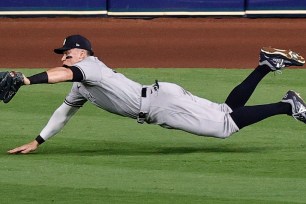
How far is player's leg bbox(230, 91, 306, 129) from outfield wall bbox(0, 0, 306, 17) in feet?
30.6

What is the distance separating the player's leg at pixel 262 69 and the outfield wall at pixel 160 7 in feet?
29.0

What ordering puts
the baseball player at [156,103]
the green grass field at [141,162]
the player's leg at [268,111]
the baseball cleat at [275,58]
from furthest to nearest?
the baseball cleat at [275,58] < the player's leg at [268,111] < the baseball player at [156,103] < the green grass field at [141,162]

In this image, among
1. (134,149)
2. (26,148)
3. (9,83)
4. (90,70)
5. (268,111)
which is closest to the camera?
(9,83)

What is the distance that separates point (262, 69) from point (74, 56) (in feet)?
5.14

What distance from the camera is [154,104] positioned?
28.7 feet

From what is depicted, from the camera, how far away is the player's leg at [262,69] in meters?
9.02

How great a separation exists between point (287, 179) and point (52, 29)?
34.7 ft

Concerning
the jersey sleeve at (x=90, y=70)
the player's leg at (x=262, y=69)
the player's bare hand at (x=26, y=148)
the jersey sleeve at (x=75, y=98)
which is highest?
the jersey sleeve at (x=90, y=70)

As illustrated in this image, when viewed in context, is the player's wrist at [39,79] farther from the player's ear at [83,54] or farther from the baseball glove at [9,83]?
the player's ear at [83,54]

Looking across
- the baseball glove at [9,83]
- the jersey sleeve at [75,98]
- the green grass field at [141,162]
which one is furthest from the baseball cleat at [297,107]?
the baseball glove at [9,83]

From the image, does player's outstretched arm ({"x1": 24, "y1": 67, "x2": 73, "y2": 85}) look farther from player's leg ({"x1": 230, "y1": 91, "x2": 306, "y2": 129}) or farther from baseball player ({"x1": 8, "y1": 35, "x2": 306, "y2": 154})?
player's leg ({"x1": 230, "y1": 91, "x2": 306, "y2": 129})

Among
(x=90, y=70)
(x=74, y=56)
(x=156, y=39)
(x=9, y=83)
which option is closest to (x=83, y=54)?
(x=74, y=56)

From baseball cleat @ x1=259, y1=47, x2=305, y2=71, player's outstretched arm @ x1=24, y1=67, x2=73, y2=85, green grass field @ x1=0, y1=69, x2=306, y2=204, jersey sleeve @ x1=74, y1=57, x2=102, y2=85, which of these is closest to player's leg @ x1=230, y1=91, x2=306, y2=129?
green grass field @ x1=0, y1=69, x2=306, y2=204

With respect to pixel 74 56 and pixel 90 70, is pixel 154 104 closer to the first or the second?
pixel 90 70
